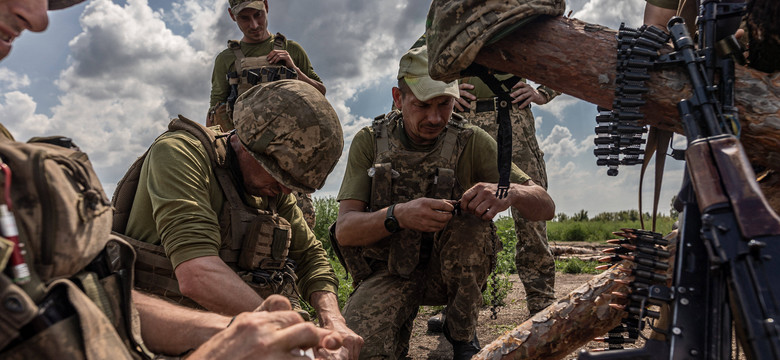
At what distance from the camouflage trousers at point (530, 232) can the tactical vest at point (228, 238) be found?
2.33 metres

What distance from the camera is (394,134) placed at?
4.00 meters

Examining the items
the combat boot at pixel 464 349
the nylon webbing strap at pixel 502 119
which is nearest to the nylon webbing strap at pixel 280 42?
the nylon webbing strap at pixel 502 119

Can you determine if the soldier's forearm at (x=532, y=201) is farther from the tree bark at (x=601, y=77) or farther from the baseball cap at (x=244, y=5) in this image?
the baseball cap at (x=244, y=5)

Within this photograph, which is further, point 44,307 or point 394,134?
point 394,134

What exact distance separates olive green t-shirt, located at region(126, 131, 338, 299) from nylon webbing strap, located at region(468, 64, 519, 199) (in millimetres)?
1364

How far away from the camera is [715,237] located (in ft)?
5.27

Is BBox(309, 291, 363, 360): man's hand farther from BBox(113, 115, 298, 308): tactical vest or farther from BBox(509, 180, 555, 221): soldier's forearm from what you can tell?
BBox(509, 180, 555, 221): soldier's forearm

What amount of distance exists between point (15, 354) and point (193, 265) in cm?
135

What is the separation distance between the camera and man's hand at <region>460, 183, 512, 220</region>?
336 centimetres

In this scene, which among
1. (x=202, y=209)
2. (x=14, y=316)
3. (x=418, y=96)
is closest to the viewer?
(x=14, y=316)

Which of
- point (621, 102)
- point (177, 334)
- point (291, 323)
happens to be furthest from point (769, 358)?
point (177, 334)

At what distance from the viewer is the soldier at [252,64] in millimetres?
5449

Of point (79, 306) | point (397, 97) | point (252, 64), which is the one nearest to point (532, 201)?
point (397, 97)

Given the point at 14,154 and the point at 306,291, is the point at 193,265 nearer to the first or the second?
the point at 306,291
